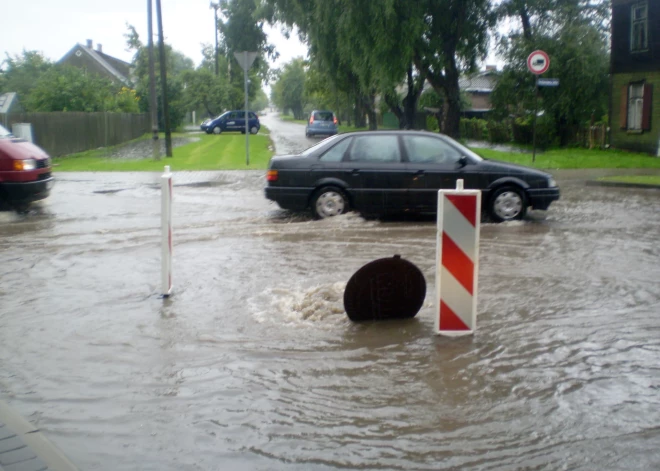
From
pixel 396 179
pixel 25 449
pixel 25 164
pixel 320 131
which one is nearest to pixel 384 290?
pixel 25 449

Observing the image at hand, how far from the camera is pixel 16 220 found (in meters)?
13.0

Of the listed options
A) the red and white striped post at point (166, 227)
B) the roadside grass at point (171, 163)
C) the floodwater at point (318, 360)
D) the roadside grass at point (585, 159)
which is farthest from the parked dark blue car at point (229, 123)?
the red and white striped post at point (166, 227)

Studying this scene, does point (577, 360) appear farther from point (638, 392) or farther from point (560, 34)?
point (560, 34)

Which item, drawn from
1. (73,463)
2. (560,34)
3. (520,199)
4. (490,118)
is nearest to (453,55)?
(560,34)

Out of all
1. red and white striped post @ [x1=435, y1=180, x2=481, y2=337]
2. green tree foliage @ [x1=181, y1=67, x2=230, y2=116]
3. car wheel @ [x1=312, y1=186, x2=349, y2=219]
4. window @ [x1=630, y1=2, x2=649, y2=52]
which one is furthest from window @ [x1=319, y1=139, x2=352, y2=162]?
green tree foliage @ [x1=181, y1=67, x2=230, y2=116]

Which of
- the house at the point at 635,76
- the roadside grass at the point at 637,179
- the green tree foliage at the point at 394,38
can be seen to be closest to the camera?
the roadside grass at the point at 637,179

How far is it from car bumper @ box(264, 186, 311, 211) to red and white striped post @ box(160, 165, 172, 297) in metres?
4.95

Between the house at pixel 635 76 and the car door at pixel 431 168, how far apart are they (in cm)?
1687

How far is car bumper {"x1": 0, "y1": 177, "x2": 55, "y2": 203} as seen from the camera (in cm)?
1356

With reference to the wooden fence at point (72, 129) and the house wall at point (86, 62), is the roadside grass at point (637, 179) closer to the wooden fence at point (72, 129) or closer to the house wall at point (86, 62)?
the wooden fence at point (72, 129)

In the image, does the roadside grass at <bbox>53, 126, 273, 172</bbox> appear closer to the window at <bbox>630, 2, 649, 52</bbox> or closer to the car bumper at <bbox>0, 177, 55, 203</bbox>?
the car bumper at <bbox>0, 177, 55, 203</bbox>

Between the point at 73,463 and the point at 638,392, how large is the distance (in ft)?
11.2

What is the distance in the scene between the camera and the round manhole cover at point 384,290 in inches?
254

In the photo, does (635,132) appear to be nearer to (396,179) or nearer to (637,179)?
(637,179)
